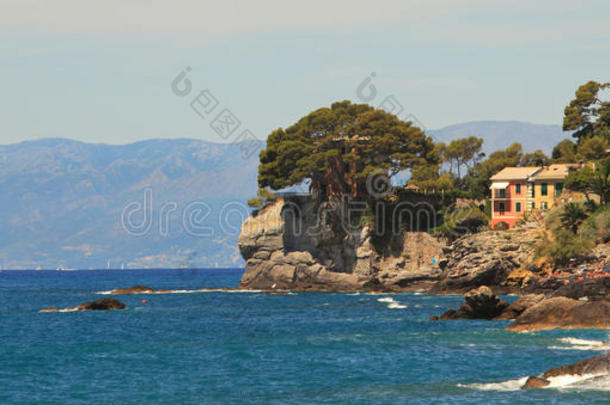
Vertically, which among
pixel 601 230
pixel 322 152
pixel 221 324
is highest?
pixel 322 152

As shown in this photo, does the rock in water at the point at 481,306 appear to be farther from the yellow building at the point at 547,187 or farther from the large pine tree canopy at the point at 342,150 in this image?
the large pine tree canopy at the point at 342,150

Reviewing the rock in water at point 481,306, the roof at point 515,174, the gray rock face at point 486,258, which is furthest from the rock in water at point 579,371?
the roof at point 515,174

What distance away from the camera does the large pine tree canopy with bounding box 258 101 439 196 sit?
11831cm

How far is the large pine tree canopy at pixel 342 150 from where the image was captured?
11831 cm

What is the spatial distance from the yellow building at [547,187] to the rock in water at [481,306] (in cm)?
4354

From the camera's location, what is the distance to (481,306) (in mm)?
67500

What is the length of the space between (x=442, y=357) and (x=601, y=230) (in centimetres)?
4907

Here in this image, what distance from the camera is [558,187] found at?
109625mm

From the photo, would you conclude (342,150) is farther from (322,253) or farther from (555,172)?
(555,172)

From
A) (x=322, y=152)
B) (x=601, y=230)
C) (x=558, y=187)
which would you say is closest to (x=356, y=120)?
(x=322, y=152)

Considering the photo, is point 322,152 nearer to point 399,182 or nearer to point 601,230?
point 399,182

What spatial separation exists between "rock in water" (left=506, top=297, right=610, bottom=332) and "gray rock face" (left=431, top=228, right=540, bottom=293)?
125 ft
